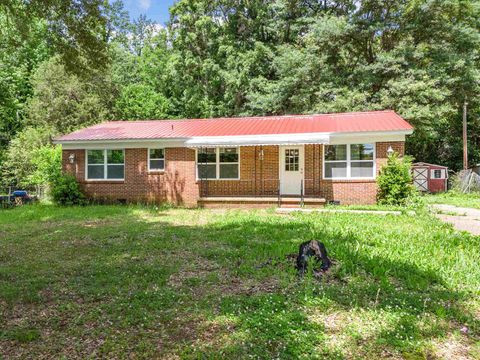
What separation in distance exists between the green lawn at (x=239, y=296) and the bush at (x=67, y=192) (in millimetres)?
7238

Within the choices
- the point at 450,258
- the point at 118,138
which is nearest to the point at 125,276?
the point at 450,258

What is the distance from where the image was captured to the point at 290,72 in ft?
73.6

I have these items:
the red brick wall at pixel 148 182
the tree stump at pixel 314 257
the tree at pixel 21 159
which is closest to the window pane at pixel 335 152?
the red brick wall at pixel 148 182

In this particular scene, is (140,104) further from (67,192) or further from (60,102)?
(67,192)

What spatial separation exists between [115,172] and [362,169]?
1072cm

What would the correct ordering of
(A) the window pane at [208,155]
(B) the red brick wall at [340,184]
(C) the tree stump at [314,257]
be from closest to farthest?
(C) the tree stump at [314,257], (B) the red brick wall at [340,184], (A) the window pane at [208,155]

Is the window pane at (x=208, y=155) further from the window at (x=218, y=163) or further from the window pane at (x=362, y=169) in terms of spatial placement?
the window pane at (x=362, y=169)

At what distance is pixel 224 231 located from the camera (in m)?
8.93

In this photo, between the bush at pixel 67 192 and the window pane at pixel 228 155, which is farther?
the window pane at pixel 228 155

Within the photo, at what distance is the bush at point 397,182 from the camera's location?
13109 mm

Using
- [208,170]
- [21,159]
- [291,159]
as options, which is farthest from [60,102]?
[291,159]

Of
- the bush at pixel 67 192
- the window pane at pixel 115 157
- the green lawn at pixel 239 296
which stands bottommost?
the green lawn at pixel 239 296

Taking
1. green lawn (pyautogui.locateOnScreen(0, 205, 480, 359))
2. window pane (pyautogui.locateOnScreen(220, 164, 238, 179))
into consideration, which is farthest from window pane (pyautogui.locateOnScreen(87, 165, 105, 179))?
green lawn (pyautogui.locateOnScreen(0, 205, 480, 359))

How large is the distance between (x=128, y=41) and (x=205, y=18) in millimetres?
17210
